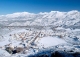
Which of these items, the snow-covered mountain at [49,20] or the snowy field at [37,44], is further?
the snow-covered mountain at [49,20]

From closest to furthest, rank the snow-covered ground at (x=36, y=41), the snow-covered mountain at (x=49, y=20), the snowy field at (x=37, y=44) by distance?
1. the snowy field at (x=37, y=44)
2. the snow-covered ground at (x=36, y=41)
3. the snow-covered mountain at (x=49, y=20)

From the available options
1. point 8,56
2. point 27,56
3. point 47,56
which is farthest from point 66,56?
point 8,56

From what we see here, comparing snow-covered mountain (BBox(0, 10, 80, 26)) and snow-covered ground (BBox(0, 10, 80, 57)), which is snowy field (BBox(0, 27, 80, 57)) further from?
snow-covered mountain (BBox(0, 10, 80, 26))

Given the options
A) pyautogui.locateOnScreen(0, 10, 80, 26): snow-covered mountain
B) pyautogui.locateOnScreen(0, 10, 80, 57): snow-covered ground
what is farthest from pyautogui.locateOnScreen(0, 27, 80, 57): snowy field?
pyautogui.locateOnScreen(0, 10, 80, 26): snow-covered mountain

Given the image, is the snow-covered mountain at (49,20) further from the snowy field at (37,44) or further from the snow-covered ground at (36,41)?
the snowy field at (37,44)

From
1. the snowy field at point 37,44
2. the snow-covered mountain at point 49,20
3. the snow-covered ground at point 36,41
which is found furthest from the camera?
the snow-covered mountain at point 49,20

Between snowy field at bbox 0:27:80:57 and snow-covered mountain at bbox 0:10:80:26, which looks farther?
snow-covered mountain at bbox 0:10:80:26

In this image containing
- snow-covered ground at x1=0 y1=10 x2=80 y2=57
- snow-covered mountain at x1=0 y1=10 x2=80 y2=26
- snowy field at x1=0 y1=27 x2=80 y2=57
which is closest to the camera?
snowy field at x1=0 y1=27 x2=80 y2=57

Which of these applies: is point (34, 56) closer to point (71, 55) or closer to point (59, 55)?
point (59, 55)

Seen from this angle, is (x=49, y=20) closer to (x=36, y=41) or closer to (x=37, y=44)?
(x=36, y=41)

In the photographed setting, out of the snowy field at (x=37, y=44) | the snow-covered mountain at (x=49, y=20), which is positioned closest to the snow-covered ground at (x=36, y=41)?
the snowy field at (x=37, y=44)


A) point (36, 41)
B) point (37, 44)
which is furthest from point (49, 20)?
point (37, 44)
